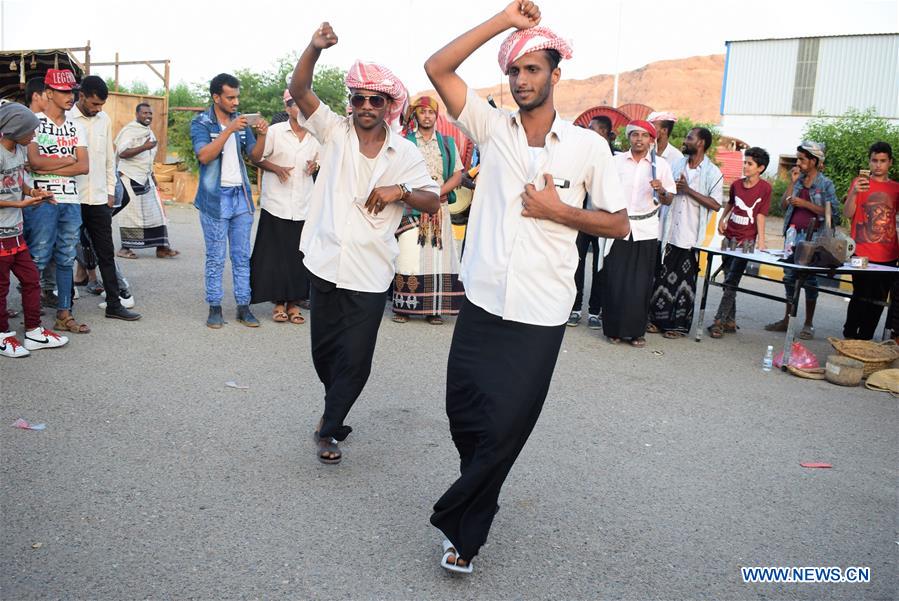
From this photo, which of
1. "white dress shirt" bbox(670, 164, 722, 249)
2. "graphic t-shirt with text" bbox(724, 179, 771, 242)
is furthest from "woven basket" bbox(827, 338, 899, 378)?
"white dress shirt" bbox(670, 164, 722, 249)

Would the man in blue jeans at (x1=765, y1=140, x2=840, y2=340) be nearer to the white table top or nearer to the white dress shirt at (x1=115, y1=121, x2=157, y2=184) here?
the white table top

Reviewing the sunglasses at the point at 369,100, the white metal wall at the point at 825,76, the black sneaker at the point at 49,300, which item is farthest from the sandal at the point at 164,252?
the white metal wall at the point at 825,76

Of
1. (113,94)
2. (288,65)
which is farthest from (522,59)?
(288,65)

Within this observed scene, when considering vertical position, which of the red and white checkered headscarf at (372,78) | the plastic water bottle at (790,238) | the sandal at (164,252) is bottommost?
the sandal at (164,252)

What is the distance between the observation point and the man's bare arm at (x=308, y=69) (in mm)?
3869

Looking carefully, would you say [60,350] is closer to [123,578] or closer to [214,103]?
[214,103]

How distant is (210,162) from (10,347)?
7.55 ft

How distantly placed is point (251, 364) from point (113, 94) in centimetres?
1533

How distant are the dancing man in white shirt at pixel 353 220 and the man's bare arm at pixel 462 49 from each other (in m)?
0.92

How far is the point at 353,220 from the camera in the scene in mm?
4266

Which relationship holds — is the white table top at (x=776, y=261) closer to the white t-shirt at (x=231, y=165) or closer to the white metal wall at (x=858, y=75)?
the white t-shirt at (x=231, y=165)

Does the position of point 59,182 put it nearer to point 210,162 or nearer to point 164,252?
point 210,162

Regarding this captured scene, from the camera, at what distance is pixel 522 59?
124 inches

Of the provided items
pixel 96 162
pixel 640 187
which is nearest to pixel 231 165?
pixel 96 162
